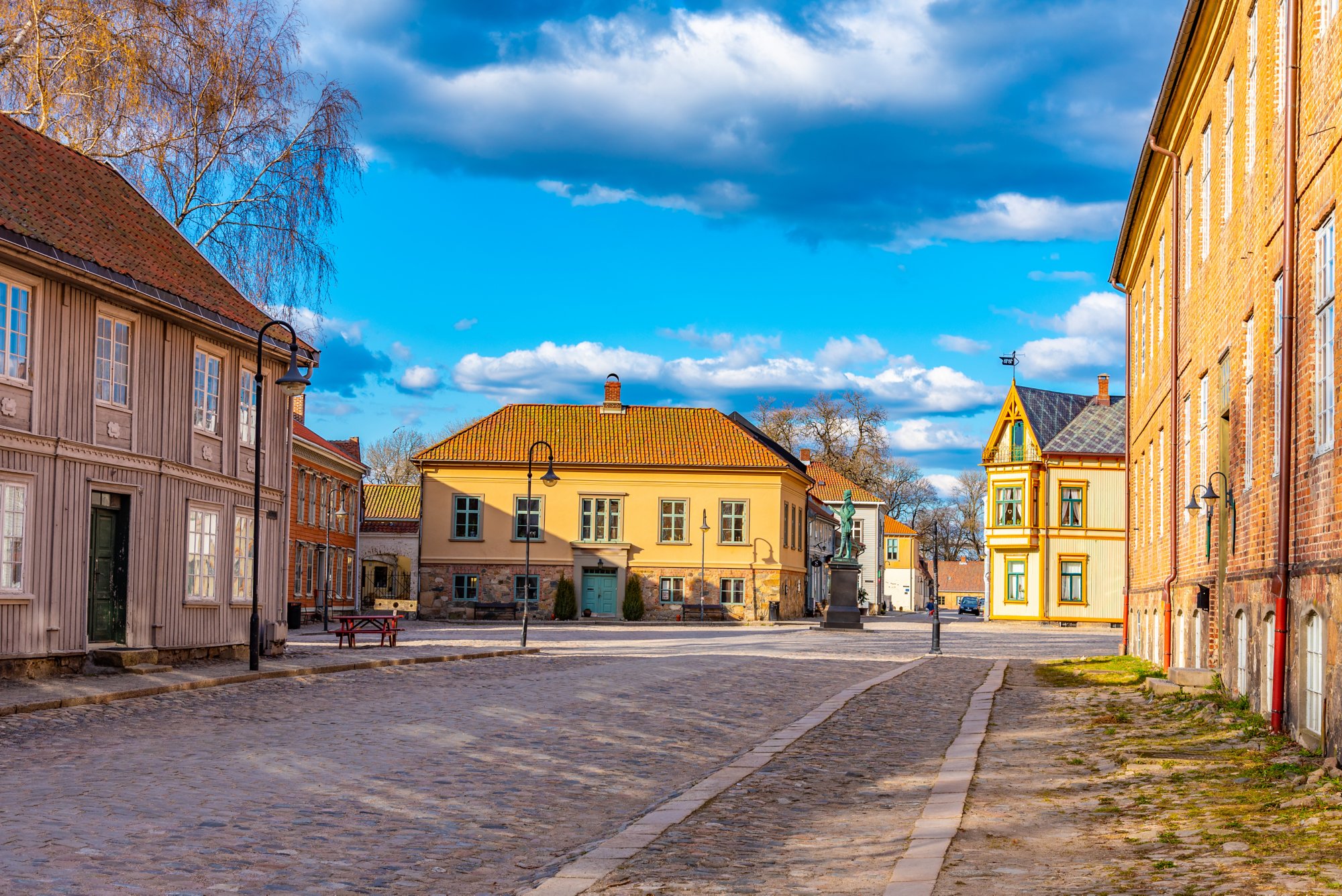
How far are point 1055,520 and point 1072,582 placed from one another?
277 cm

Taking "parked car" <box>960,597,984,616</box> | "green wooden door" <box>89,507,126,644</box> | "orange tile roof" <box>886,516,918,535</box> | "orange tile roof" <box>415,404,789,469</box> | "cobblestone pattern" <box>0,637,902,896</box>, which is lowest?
"parked car" <box>960,597,984,616</box>

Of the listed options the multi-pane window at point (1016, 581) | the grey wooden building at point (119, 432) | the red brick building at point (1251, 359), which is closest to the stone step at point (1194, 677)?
the red brick building at point (1251, 359)

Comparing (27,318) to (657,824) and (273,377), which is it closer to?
(273,377)

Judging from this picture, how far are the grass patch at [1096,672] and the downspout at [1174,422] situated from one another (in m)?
0.56

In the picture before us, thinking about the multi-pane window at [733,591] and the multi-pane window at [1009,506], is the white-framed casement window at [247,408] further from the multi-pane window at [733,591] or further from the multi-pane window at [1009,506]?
the multi-pane window at [1009,506]

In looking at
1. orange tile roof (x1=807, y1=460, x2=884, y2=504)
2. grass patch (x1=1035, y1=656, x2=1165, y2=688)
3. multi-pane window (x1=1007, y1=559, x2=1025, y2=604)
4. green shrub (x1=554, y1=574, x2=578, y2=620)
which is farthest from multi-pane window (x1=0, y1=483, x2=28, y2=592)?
orange tile roof (x1=807, y1=460, x2=884, y2=504)

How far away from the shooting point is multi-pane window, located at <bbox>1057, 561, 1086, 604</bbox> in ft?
199

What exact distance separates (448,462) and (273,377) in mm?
29486

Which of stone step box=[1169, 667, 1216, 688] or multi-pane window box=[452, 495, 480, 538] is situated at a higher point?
multi-pane window box=[452, 495, 480, 538]

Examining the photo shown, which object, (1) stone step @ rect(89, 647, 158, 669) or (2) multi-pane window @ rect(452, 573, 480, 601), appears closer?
(1) stone step @ rect(89, 647, 158, 669)

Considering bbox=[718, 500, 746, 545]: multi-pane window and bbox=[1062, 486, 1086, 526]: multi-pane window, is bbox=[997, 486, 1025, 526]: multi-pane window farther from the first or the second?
bbox=[718, 500, 746, 545]: multi-pane window

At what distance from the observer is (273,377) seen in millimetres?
25641

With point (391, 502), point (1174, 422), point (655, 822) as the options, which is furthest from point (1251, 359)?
point (391, 502)

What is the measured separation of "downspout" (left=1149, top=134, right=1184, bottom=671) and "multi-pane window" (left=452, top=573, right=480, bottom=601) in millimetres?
36200
